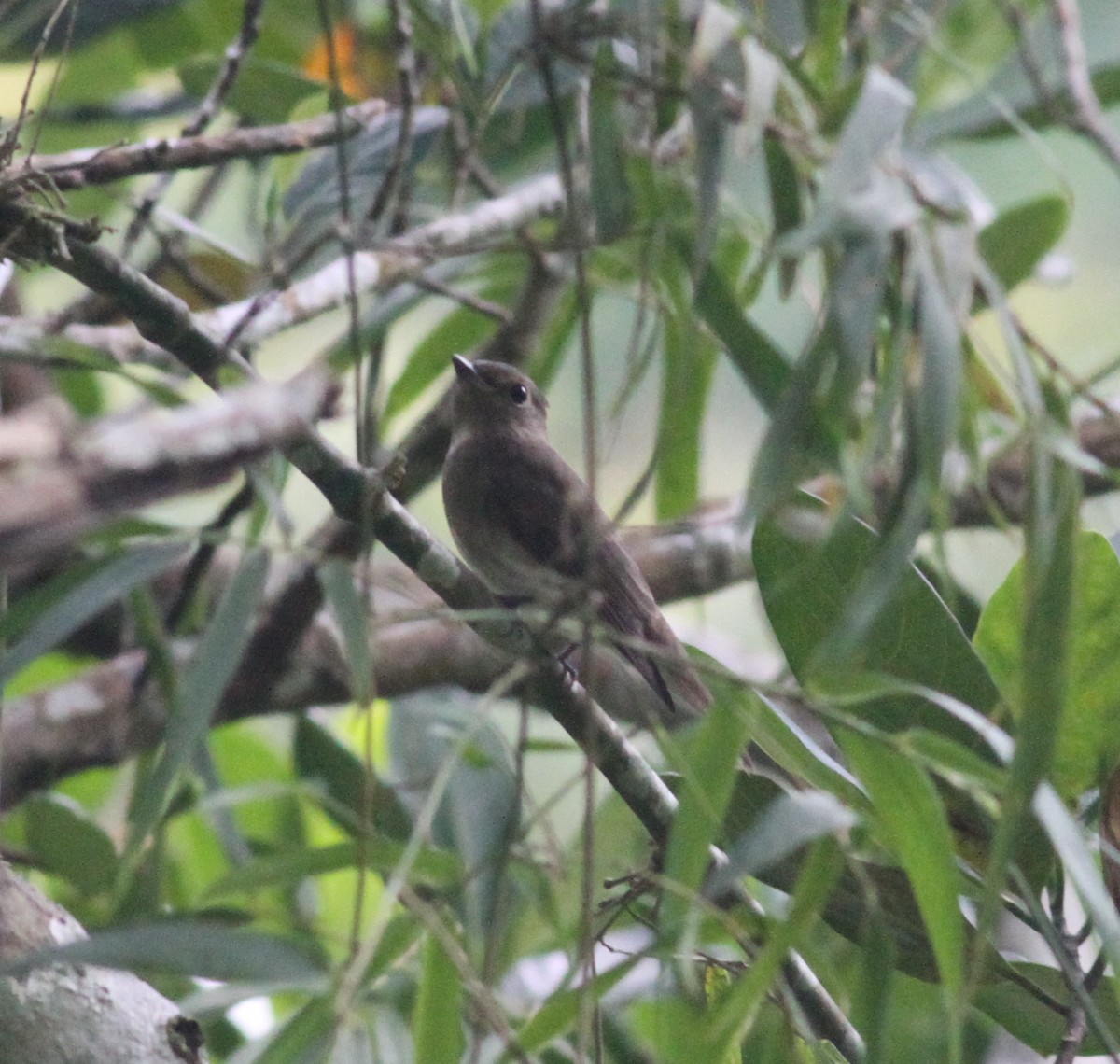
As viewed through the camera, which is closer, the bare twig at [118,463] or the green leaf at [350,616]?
the bare twig at [118,463]

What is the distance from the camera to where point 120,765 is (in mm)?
3311

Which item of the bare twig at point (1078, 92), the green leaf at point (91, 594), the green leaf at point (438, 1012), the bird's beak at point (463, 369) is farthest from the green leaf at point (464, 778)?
the bare twig at point (1078, 92)

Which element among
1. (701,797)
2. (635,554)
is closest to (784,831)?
(701,797)

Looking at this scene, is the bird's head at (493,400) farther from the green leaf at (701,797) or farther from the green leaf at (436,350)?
the green leaf at (701,797)

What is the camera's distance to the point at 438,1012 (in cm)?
177

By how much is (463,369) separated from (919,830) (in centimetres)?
211

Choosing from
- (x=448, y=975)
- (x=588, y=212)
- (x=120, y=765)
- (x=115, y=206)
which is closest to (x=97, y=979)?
(x=448, y=975)

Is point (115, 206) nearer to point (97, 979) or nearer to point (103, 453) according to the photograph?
point (97, 979)

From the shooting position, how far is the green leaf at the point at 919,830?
4.71 ft

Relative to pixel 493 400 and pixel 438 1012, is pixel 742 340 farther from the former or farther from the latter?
pixel 493 400

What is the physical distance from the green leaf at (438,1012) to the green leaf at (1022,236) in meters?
2.01

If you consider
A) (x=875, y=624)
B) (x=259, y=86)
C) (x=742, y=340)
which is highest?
(x=259, y=86)

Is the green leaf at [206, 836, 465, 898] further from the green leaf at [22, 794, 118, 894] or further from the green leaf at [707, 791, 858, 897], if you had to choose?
the green leaf at [22, 794, 118, 894]

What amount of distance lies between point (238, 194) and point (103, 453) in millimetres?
5323
